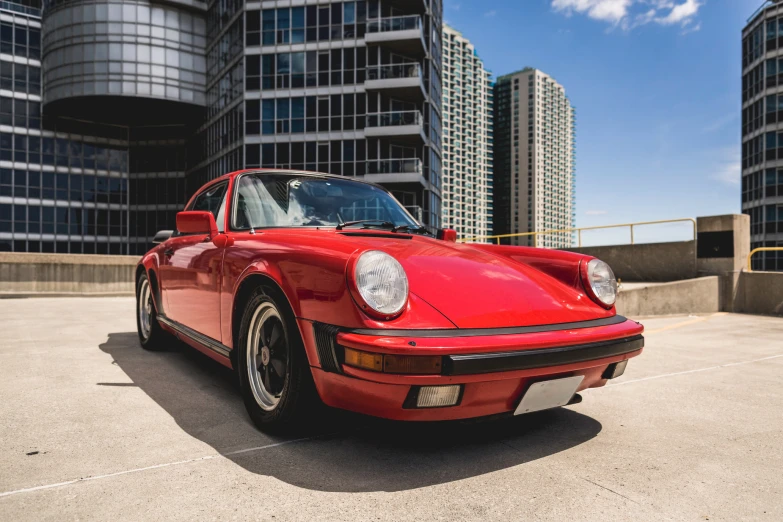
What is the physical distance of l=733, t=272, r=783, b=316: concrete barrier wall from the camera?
31.2 ft

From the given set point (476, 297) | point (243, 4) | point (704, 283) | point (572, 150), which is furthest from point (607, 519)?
point (572, 150)

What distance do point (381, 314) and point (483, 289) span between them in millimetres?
620

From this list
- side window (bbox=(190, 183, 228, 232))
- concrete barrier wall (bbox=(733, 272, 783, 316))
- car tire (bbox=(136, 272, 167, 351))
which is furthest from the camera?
concrete barrier wall (bbox=(733, 272, 783, 316))

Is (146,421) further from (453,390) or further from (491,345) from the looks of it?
(491,345)

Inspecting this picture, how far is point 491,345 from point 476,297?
352mm

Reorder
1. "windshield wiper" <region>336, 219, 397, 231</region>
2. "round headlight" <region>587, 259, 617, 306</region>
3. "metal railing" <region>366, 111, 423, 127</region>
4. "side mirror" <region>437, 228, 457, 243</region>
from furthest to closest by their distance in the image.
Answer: "metal railing" <region>366, 111, 423, 127</region>, "side mirror" <region>437, 228, 457, 243</region>, "windshield wiper" <region>336, 219, 397, 231</region>, "round headlight" <region>587, 259, 617, 306</region>

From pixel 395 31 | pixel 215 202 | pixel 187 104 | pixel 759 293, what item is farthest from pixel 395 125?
pixel 215 202

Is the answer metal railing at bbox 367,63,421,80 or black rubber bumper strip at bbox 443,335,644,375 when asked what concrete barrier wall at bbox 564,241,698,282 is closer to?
black rubber bumper strip at bbox 443,335,644,375

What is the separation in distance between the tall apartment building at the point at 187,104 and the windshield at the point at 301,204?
27.0m

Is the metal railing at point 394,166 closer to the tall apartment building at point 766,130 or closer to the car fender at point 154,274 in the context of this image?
the car fender at point 154,274

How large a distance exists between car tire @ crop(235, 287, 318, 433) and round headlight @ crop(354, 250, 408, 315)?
18.0 inches

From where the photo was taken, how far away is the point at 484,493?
2047 millimetres

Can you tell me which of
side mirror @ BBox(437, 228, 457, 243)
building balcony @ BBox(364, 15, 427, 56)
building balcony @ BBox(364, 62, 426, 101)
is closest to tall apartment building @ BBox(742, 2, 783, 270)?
building balcony @ BBox(364, 62, 426, 101)

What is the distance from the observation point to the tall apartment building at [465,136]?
110125 millimetres
